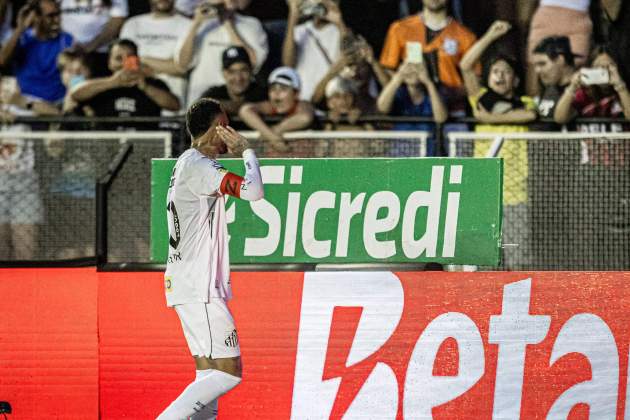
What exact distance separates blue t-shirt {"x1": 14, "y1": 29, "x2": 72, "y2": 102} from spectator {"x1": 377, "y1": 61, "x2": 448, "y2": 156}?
3545 mm

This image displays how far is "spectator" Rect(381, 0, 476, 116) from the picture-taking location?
9938 millimetres

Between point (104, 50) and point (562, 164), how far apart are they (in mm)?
5046

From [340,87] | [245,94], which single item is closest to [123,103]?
[245,94]

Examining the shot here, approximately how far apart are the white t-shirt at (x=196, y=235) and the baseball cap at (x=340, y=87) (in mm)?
3796

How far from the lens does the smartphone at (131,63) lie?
979cm

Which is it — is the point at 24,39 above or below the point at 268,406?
above

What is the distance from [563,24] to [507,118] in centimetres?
159

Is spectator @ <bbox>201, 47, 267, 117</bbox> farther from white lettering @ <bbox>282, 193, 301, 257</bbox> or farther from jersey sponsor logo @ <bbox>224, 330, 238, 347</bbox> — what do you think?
jersey sponsor logo @ <bbox>224, 330, 238, 347</bbox>

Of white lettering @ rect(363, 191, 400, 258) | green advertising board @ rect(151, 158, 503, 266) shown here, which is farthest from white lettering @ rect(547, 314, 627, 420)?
white lettering @ rect(363, 191, 400, 258)

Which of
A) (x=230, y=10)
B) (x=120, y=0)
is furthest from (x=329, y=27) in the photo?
(x=120, y=0)

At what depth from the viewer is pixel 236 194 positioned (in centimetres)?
567

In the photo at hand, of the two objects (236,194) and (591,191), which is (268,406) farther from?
(591,191)

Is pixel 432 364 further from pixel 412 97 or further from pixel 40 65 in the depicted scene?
pixel 40 65

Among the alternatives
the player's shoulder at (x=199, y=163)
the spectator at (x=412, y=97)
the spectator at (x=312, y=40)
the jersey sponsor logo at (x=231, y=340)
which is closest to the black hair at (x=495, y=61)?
the spectator at (x=412, y=97)
